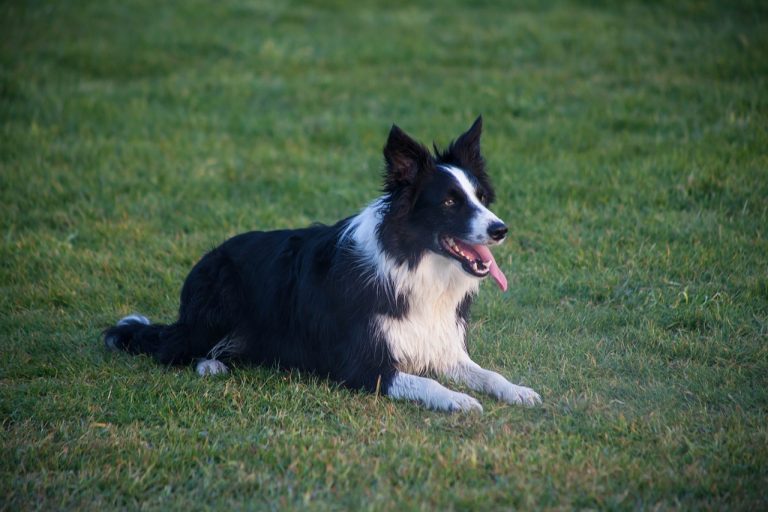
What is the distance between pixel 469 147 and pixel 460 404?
1.63m

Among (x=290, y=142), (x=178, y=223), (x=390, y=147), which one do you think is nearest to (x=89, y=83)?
(x=290, y=142)

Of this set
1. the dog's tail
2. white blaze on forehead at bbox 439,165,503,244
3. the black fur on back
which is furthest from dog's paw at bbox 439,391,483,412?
the dog's tail

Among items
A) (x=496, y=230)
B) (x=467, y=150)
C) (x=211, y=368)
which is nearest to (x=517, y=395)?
(x=496, y=230)

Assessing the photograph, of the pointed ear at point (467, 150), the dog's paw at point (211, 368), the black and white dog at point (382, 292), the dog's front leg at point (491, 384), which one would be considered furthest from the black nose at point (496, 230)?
the dog's paw at point (211, 368)

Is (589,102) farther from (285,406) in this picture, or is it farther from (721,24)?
(285,406)

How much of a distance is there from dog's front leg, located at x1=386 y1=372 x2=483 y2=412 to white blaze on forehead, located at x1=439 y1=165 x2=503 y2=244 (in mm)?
914

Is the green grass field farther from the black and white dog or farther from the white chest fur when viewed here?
the white chest fur

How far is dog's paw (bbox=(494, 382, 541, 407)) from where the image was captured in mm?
5145

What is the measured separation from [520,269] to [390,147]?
2875mm

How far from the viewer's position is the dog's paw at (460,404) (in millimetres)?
5008

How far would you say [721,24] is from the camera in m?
13.9

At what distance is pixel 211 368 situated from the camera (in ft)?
19.2

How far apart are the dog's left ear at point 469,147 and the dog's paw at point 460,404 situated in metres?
1.47

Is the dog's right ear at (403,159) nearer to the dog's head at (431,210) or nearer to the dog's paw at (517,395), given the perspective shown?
the dog's head at (431,210)
